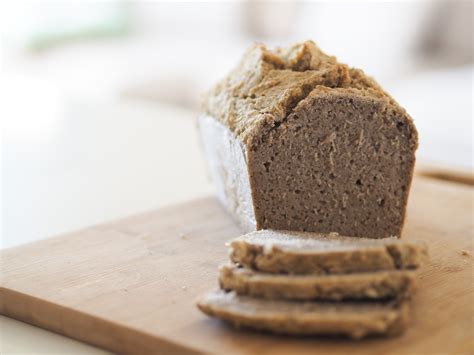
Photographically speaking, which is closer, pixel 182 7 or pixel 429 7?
pixel 429 7

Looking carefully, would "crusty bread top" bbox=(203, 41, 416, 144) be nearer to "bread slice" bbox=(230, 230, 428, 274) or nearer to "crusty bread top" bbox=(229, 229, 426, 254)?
"crusty bread top" bbox=(229, 229, 426, 254)

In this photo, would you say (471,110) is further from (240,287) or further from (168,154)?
(240,287)

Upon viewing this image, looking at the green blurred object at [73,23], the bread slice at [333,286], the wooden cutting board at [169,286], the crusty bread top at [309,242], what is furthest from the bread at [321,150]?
the green blurred object at [73,23]

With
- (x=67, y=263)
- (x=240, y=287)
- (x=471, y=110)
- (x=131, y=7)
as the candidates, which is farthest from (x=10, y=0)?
(x=240, y=287)

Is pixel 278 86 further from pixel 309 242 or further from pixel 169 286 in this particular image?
pixel 169 286

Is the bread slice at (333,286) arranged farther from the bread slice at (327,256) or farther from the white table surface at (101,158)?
the white table surface at (101,158)

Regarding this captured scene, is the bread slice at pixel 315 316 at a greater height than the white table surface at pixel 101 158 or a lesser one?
greater

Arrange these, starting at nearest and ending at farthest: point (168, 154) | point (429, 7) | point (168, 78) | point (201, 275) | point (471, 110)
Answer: point (201, 275) → point (168, 154) → point (471, 110) → point (168, 78) → point (429, 7)
